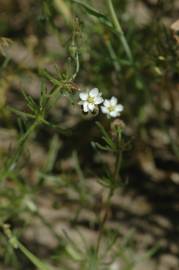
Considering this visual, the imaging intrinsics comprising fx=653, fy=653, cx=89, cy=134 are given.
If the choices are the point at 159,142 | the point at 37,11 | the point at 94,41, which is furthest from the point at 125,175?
the point at 37,11

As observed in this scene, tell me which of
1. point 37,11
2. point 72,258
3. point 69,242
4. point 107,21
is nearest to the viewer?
point 107,21

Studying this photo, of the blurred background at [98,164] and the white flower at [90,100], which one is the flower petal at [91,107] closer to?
the white flower at [90,100]

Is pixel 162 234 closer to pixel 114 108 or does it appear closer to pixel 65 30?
pixel 114 108

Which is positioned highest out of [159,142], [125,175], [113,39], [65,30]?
[65,30]

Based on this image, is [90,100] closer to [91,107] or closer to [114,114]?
[91,107]

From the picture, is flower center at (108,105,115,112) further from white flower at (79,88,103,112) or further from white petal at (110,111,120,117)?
white flower at (79,88,103,112)

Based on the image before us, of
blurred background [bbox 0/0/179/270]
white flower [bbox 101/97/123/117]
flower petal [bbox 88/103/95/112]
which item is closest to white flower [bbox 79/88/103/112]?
flower petal [bbox 88/103/95/112]

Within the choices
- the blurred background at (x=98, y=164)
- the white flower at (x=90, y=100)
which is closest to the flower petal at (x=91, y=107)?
the white flower at (x=90, y=100)
